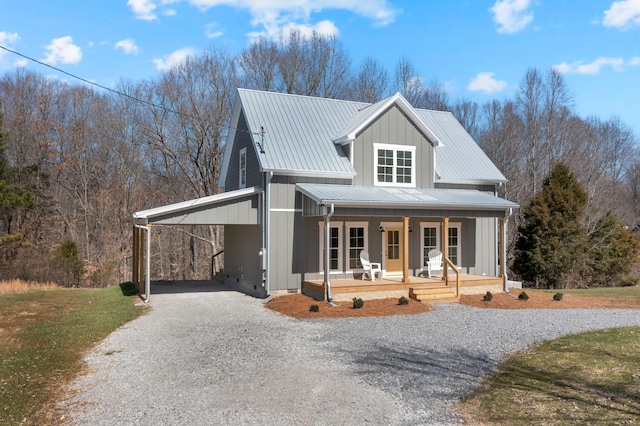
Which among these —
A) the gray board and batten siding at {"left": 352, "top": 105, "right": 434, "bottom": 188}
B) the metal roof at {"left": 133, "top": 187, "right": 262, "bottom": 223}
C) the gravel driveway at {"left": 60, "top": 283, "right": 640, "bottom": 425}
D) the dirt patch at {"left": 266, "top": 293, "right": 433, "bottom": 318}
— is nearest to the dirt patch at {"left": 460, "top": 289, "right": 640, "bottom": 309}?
the gravel driveway at {"left": 60, "top": 283, "right": 640, "bottom": 425}

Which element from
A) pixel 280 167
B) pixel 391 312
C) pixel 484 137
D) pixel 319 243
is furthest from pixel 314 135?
pixel 484 137

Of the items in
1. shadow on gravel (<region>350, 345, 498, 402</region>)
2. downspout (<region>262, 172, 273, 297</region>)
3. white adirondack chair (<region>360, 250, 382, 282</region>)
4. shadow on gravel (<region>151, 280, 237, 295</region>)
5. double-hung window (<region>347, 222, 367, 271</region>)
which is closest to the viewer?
shadow on gravel (<region>350, 345, 498, 402</region>)

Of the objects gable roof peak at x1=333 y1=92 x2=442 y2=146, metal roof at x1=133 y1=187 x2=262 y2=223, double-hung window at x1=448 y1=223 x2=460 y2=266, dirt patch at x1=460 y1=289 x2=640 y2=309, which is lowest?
dirt patch at x1=460 y1=289 x2=640 y2=309

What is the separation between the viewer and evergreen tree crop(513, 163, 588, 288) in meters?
22.3

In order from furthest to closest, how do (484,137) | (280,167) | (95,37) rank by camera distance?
1. (484,137)
2. (280,167)
3. (95,37)

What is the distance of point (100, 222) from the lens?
2912 cm

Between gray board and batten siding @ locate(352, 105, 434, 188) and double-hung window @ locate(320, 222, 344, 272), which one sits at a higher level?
gray board and batten siding @ locate(352, 105, 434, 188)

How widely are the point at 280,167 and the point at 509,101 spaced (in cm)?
2580

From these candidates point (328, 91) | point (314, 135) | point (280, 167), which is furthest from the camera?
point (328, 91)

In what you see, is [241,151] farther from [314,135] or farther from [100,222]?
[100,222]

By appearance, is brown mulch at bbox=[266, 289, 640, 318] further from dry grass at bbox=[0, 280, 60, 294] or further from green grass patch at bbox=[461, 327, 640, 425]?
dry grass at bbox=[0, 280, 60, 294]

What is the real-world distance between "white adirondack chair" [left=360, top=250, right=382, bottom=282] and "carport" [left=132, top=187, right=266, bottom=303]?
328 cm

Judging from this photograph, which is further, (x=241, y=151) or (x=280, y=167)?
(x=241, y=151)

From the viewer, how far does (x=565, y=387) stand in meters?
6.38
